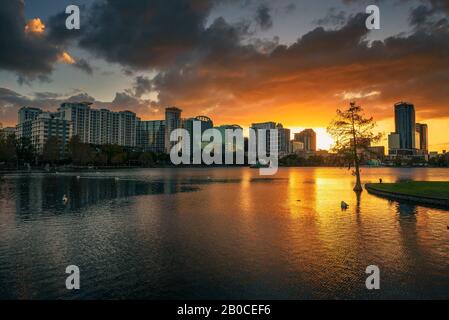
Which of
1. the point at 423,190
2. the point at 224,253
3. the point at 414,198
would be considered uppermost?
the point at 423,190

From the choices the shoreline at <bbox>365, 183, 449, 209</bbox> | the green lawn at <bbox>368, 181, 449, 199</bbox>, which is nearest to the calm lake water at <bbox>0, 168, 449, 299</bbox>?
the shoreline at <bbox>365, 183, 449, 209</bbox>

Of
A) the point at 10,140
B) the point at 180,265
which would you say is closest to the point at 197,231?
the point at 180,265

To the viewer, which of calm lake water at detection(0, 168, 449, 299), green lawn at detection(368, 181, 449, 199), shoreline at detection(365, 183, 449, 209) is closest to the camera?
calm lake water at detection(0, 168, 449, 299)

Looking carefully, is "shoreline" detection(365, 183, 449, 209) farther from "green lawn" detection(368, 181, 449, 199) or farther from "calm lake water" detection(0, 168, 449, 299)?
"calm lake water" detection(0, 168, 449, 299)

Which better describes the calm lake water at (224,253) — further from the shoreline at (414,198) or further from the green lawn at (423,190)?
the green lawn at (423,190)

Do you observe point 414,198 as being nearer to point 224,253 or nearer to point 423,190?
point 423,190

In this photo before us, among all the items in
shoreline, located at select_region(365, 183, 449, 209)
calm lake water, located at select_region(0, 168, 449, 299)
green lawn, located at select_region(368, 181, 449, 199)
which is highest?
green lawn, located at select_region(368, 181, 449, 199)

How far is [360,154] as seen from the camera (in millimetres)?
51281

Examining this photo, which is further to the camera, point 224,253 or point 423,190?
point 423,190

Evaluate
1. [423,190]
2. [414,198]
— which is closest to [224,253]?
[414,198]

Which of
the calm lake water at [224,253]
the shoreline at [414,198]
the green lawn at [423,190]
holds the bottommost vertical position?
the calm lake water at [224,253]

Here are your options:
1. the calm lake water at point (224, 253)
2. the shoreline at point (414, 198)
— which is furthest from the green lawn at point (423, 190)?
the calm lake water at point (224, 253)
